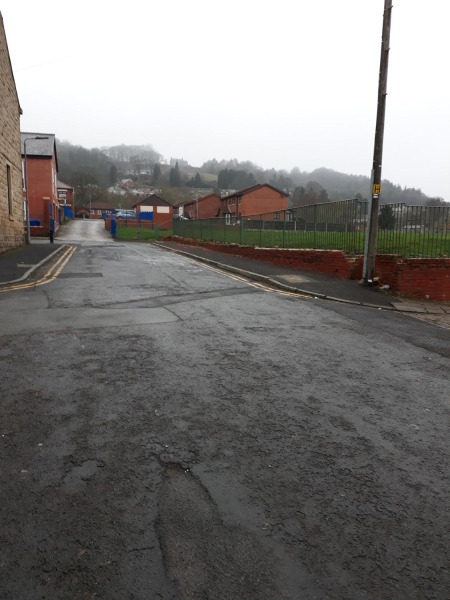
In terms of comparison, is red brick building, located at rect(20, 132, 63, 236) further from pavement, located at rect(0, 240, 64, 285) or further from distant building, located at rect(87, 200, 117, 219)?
distant building, located at rect(87, 200, 117, 219)

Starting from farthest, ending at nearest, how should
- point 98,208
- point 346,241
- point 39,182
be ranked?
point 98,208 < point 39,182 < point 346,241

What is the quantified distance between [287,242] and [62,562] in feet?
52.9

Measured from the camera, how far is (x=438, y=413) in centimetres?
412

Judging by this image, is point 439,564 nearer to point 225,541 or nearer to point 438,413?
point 225,541

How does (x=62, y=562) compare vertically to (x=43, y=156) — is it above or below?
below

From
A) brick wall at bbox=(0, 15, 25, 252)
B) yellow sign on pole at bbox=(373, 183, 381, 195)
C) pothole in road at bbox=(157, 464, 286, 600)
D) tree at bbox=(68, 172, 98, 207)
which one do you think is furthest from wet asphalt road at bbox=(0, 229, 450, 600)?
tree at bbox=(68, 172, 98, 207)

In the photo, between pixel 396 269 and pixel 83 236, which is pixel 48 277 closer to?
pixel 396 269

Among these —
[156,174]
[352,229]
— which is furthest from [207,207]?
[352,229]

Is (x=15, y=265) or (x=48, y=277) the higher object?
(x=15, y=265)

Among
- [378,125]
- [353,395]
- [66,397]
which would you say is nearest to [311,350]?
[353,395]

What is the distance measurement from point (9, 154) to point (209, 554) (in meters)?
24.5

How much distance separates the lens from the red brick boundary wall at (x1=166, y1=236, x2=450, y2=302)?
37.5 ft

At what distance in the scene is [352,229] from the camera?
13.8 m

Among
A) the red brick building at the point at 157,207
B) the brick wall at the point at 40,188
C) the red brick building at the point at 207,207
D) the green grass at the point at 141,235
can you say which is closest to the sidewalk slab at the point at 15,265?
the brick wall at the point at 40,188
